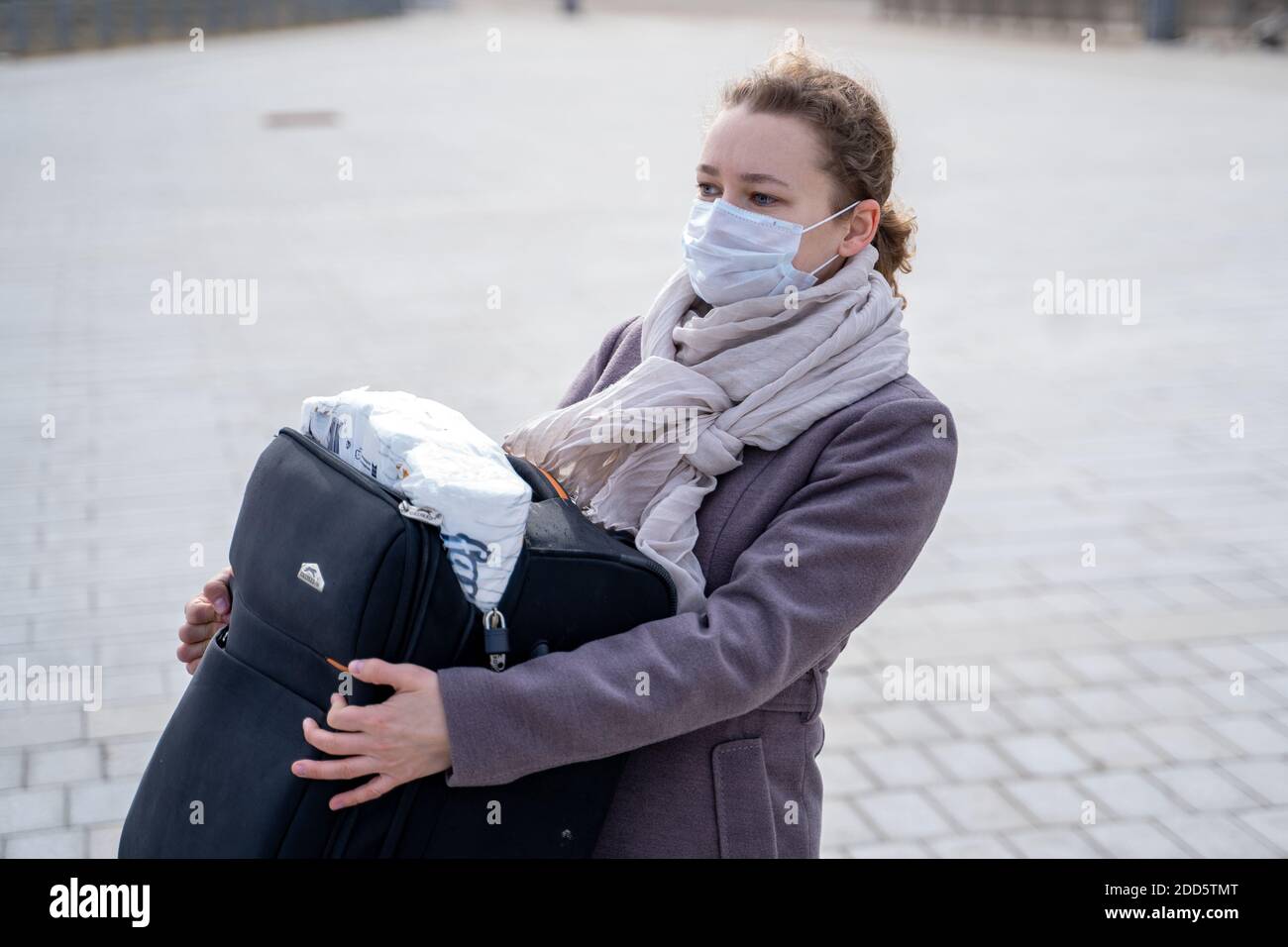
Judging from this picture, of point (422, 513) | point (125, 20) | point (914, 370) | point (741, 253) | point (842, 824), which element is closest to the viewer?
point (422, 513)

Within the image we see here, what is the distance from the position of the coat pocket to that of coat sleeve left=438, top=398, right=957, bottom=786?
13 centimetres

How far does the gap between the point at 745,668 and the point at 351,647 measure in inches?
19.0

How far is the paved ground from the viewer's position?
411 cm

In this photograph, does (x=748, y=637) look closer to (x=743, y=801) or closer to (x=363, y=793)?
(x=743, y=801)

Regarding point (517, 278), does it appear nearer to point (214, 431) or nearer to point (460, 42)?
point (214, 431)

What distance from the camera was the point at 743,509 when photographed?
2.01 m

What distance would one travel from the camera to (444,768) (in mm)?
1739

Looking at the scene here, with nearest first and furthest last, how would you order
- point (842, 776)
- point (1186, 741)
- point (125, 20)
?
point (842, 776), point (1186, 741), point (125, 20)

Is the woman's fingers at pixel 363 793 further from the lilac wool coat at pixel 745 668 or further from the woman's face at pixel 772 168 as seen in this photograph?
the woman's face at pixel 772 168

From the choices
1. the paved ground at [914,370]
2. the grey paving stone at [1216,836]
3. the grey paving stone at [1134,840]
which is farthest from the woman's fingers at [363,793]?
the grey paving stone at [1216,836]

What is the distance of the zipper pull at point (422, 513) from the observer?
1.65 meters

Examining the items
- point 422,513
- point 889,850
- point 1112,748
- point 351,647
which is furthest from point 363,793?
point 1112,748
